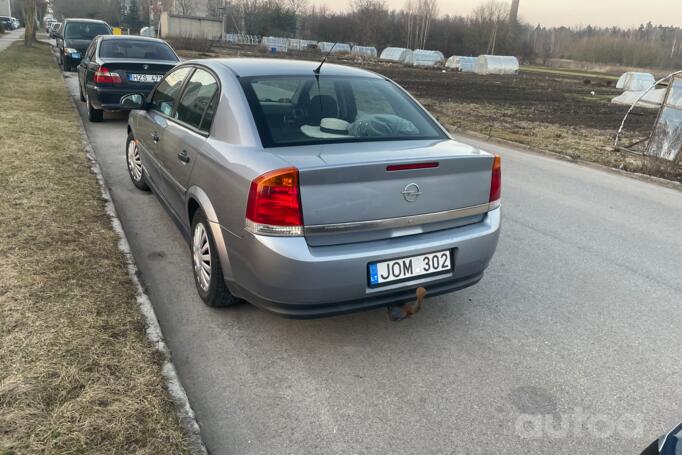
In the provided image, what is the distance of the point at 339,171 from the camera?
9.39 feet

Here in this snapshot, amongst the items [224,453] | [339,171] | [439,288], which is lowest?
[224,453]

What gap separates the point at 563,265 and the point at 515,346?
5.51ft

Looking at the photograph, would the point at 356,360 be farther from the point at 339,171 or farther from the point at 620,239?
the point at 620,239

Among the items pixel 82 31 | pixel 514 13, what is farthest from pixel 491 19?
pixel 82 31

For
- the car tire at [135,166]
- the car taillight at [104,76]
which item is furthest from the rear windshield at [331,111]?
the car taillight at [104,76]

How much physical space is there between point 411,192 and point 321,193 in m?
0.56

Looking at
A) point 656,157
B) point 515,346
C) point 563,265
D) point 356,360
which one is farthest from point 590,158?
point 356,360

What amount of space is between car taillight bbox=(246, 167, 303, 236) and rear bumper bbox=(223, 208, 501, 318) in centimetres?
6

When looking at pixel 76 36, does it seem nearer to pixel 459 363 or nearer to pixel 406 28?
pixel 459 363

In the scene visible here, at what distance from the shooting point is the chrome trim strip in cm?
287

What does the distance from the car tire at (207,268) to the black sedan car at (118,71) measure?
645 centimetres

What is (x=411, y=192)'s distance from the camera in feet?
10.1

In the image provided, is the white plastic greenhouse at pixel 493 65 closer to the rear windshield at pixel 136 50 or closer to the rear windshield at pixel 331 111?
the rear windshield at pixel 136 50

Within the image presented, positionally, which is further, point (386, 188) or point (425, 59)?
point (425, 59)
